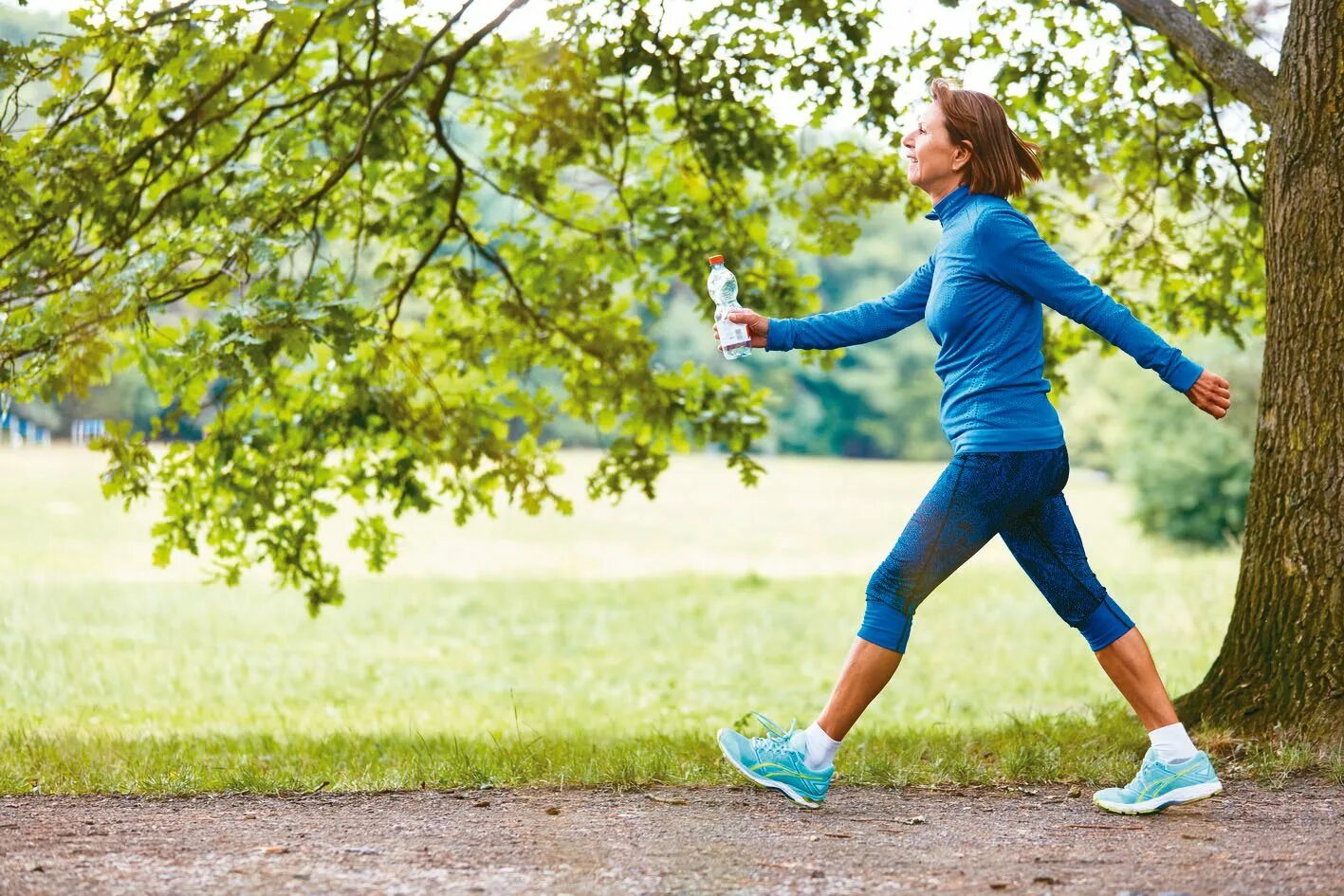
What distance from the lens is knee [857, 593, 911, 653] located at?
3975mm

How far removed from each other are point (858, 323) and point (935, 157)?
0.55 metres

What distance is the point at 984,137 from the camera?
3994 mm

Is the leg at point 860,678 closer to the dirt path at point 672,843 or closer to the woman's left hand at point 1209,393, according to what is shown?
the dirt path at point 672,843

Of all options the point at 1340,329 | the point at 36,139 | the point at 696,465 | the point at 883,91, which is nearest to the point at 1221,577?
the point at 883,91

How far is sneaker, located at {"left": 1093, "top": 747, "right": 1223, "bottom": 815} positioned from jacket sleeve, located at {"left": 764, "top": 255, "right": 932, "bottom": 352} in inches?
58.5

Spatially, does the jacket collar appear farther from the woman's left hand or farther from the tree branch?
the tree branch

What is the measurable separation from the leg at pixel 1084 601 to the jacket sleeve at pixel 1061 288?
1.65ft

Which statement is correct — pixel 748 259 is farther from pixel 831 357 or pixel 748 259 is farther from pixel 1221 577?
pixel 1221 577

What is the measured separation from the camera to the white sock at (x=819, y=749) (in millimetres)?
4062

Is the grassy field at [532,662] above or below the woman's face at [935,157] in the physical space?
below

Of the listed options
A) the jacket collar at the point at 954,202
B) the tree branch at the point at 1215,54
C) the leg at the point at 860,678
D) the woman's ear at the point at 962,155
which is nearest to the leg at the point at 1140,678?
the leg at the point at 860,678

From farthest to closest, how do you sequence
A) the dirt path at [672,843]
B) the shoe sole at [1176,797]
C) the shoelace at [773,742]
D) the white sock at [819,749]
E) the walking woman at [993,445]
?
the shoelace at [773,742] → the white sock at [819,749] → the shoe sole at [1176,797] → the walking woman at [993,445] → the dirt path at [672,843]

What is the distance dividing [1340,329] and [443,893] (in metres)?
3.55

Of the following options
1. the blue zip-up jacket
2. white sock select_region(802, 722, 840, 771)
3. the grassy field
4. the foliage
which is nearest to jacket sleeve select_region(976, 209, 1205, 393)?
the blue zip-up jacket
